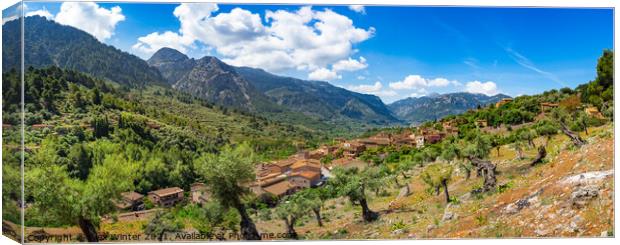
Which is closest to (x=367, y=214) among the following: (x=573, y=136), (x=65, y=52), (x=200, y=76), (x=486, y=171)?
(x=486, y=171)

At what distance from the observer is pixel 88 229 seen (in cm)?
998

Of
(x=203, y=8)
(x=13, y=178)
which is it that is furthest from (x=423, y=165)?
(x=13, y=178)

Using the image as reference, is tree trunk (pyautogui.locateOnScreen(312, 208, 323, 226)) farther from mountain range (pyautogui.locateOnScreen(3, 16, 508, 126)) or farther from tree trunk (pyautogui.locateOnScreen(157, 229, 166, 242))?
mountain range (pyautogui.locateOnScreen(3, 16, 508, 126))

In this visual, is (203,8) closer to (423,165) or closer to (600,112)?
(423,165)

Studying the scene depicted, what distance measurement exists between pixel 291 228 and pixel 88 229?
461 cm

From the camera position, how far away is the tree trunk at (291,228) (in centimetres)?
1056

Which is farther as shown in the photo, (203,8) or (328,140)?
(328,140)

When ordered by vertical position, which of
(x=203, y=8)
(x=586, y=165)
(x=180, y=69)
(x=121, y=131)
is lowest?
(x=586, y=165)

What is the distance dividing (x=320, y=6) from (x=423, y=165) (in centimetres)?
631

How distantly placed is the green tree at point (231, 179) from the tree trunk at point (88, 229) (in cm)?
265

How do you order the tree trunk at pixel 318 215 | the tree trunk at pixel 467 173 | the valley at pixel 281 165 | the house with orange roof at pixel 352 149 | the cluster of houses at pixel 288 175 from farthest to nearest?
the house with orange roof at pixel 352 149, the tree trunk at pixel 467 173, the tree trunk at pixel 318 215, the cluster of houses at pixel 288 175, the valley at pixel 281 165

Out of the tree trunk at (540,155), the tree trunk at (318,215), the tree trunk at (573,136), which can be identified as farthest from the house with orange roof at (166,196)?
the tree trunk at (573,136)

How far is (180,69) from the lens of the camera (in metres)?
14.1

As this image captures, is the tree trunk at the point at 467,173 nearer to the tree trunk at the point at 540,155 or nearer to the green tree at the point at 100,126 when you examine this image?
the tree trunk at the point at 540,155
